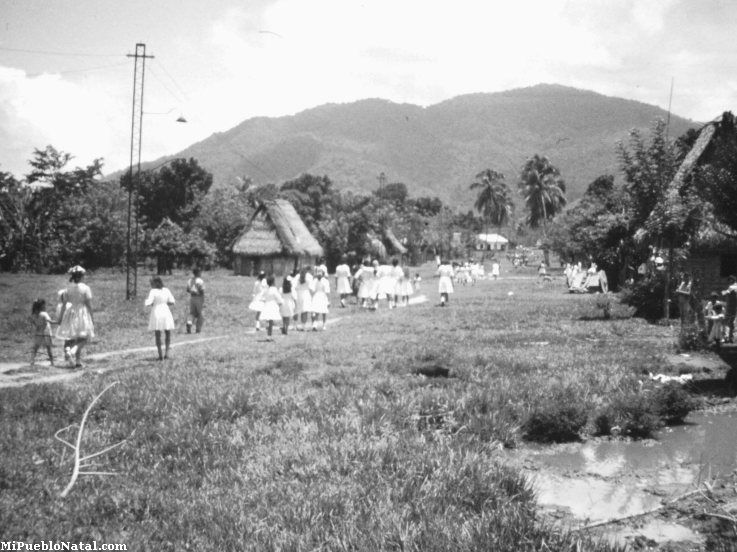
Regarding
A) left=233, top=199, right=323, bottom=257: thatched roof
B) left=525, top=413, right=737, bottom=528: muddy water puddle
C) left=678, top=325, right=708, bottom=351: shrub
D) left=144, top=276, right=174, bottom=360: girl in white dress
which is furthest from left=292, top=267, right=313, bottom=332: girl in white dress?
left=233, top=199, right=323, bottom=257: thatched roof

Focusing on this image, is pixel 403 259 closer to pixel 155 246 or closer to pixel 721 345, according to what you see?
pixel 155 246

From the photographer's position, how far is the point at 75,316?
42.3ft

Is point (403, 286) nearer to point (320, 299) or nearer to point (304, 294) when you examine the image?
point (304, 294)

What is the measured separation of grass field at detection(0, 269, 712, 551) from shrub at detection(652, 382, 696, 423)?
42 centimetres

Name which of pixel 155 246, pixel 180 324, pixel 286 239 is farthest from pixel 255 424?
pixel 155 246

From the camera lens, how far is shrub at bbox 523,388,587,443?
736 cm

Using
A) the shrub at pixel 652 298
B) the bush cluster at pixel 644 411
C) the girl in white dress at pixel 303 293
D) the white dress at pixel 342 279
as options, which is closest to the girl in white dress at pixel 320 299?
the girl in white dress at pixel 303 293

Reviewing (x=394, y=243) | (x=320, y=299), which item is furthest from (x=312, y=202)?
(x=320, y=299)

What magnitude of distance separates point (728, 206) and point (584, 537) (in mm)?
7693

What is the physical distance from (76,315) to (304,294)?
786 cm

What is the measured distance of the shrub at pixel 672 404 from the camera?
26.5 ft

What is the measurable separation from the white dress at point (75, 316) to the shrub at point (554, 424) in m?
9.99

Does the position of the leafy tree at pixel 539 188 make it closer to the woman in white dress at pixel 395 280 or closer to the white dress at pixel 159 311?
the woman in white dress at pixel 395 280

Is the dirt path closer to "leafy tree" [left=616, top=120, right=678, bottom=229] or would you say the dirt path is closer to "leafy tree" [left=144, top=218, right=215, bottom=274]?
"leafy tree" [left=616, top=120, right=678, bottom=229]
